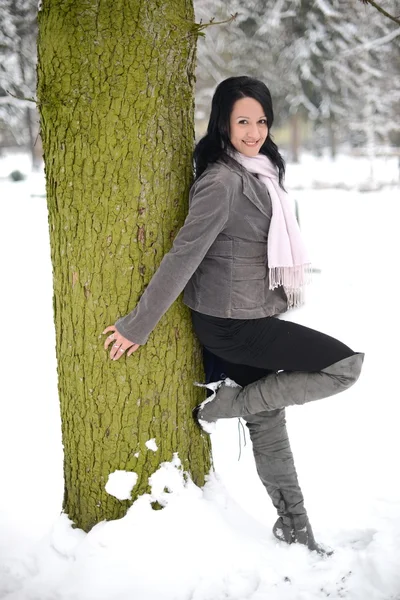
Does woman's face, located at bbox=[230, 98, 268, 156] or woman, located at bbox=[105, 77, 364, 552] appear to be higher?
woman's face, located at bbox=[230, 98, 268, 156]

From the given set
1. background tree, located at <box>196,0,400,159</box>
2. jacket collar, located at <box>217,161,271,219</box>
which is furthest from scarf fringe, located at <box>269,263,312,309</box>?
background tree, located at <box>196,0,400,159</box>

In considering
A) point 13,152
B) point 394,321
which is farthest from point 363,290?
point 13,152

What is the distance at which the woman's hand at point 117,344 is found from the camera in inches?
A: 95.7

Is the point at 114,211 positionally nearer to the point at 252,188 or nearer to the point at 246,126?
the point at 252,188

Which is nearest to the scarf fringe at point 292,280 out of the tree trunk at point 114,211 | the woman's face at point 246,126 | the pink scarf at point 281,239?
the pink scarf at point 281,239

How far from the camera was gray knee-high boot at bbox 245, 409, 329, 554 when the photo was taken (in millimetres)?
2721

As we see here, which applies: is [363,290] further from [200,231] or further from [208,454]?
[200,231]

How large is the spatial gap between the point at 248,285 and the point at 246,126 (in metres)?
0.72

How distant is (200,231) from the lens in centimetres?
231

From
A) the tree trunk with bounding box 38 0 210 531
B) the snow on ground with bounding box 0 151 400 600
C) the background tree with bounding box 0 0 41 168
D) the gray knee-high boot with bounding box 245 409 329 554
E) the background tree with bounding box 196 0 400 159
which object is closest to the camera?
the tree trunk with bounding box 38 0 210 531

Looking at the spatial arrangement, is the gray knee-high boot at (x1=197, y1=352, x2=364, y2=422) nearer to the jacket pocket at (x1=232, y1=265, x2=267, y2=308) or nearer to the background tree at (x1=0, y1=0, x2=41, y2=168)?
the jacket pocket at (x1=232, y1=265, x2=267, y2=308)

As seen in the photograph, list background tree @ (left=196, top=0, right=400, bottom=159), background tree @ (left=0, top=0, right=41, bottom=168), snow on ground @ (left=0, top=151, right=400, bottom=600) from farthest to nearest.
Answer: background tree @ (left=196, top=0, right=400, bottom=159), background tree @ (left=0, top=0, right=41, bottom=168), snow on ground @ (left=0, top=151, right=400, bottom=600)

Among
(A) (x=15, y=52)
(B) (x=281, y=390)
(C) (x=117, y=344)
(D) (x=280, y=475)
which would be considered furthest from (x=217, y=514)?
(A) (x=15, y=52)

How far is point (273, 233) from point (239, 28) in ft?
66.4
